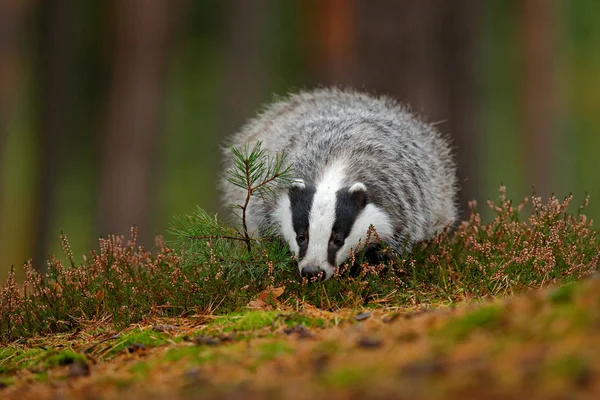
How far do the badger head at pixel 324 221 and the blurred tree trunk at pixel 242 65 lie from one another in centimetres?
1226

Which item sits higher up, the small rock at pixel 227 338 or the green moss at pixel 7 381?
the small rock at pixel 227 338

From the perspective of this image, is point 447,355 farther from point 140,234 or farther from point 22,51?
point 22,51

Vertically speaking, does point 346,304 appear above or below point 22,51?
below

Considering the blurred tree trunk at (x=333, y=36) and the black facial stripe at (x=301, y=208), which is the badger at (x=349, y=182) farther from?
the blurred tree trunk at (x=333, y=36)

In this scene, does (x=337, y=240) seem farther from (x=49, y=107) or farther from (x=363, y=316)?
(x=49, y=107)

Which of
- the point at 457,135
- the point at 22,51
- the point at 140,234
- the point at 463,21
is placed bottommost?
the point at 140,234

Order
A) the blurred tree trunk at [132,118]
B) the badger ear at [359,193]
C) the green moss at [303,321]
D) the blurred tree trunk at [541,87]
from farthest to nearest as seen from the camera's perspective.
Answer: the blurred tree trunk at [541,87] → the blurred tree trunk at [132,118] → the badger ear at [359,193] → the green moss at [303,321]

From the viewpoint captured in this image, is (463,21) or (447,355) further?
(463,21)

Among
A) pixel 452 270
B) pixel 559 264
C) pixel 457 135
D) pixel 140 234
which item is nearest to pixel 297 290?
pixel 452 270

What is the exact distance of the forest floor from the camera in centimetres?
283

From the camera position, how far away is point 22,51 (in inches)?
874

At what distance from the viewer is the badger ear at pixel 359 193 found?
5844mm

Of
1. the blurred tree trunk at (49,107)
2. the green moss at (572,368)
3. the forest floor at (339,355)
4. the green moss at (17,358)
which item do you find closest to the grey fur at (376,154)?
the forest floor at (339,355)

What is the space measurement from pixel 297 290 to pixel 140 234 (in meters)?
10.4
